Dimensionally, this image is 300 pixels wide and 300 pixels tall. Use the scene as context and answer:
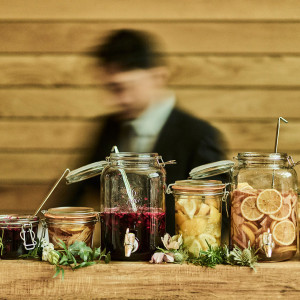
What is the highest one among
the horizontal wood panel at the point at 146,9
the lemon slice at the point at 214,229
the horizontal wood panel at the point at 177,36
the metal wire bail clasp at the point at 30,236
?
the horizontal wood panel at the point at 146,9

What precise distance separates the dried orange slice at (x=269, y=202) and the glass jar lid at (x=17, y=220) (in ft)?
1.50

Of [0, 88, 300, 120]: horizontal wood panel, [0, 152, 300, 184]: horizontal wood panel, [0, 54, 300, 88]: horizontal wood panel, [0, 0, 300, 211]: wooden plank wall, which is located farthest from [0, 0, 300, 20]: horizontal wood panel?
[0, 152, 300, 184]: horizontal wood panel

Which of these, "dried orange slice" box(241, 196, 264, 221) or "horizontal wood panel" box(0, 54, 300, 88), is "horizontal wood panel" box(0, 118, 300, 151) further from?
"dried orange slice" box(241, 196, 264, 221)

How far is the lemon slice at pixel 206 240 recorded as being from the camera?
0.90 metres

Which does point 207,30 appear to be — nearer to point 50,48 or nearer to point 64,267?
point 50,48

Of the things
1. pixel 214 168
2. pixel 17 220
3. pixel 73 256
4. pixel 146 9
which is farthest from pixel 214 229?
pixel 146 9

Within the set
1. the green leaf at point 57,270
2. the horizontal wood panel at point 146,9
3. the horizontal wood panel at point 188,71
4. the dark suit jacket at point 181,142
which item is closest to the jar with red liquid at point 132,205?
the green leaf at point 57,270

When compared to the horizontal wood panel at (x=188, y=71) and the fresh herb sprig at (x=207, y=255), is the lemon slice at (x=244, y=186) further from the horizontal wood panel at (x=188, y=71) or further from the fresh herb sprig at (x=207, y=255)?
the horizontal wood panel at (x=188, y=71)

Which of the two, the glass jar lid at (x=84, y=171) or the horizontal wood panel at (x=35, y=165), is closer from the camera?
the glass jar lid at (x=84, y=171)

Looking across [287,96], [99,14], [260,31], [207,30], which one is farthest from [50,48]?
[287,96]

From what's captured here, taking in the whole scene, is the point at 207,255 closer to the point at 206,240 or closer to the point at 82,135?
the point at 206,240

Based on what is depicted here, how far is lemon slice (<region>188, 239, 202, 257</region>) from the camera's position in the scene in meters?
0.90

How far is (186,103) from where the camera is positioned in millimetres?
1774

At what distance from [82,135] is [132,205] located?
3.02 ft
